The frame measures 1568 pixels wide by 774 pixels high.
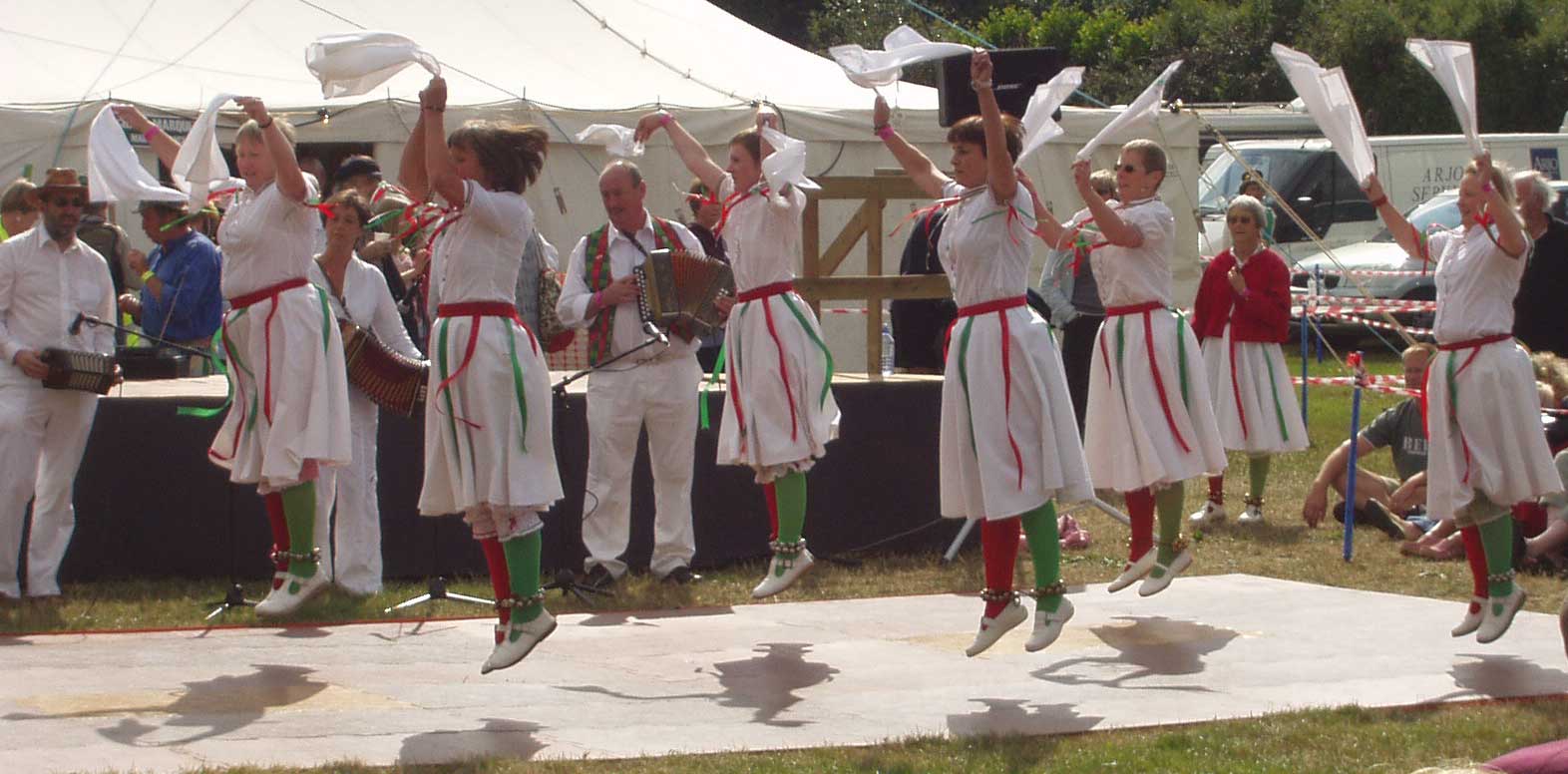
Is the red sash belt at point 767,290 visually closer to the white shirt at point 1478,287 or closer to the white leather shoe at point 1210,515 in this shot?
the white shirt at point 1478,287

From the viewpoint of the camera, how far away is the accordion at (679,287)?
8.75 metres

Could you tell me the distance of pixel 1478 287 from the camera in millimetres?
7070

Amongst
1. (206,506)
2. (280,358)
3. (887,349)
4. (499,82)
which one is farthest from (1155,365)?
(499,82)

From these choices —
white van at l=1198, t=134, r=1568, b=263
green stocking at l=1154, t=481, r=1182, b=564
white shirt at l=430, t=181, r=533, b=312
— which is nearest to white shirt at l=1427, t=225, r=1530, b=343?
green stocking at l=1154, t=481, r=1182, b=564

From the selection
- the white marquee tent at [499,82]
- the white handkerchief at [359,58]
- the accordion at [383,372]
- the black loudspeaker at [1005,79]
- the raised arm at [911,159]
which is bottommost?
the accordion at [383,372]

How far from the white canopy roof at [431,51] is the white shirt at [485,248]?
872 cm

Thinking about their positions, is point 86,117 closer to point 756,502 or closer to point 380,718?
point 756,502

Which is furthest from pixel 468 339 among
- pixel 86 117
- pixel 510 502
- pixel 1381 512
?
pixel 86 117

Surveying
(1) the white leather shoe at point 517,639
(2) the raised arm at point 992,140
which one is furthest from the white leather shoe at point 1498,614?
(1) the white leather shoe at point 517,639

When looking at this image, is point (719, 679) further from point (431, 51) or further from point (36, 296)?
point (431, 51)

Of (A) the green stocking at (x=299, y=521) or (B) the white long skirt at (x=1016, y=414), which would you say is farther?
(A) the green stocking at (x=299, y=521)

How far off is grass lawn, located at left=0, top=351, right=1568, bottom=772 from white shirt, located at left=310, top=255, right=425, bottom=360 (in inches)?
45.6

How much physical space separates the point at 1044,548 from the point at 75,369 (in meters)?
4.46

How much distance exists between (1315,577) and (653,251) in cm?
350
